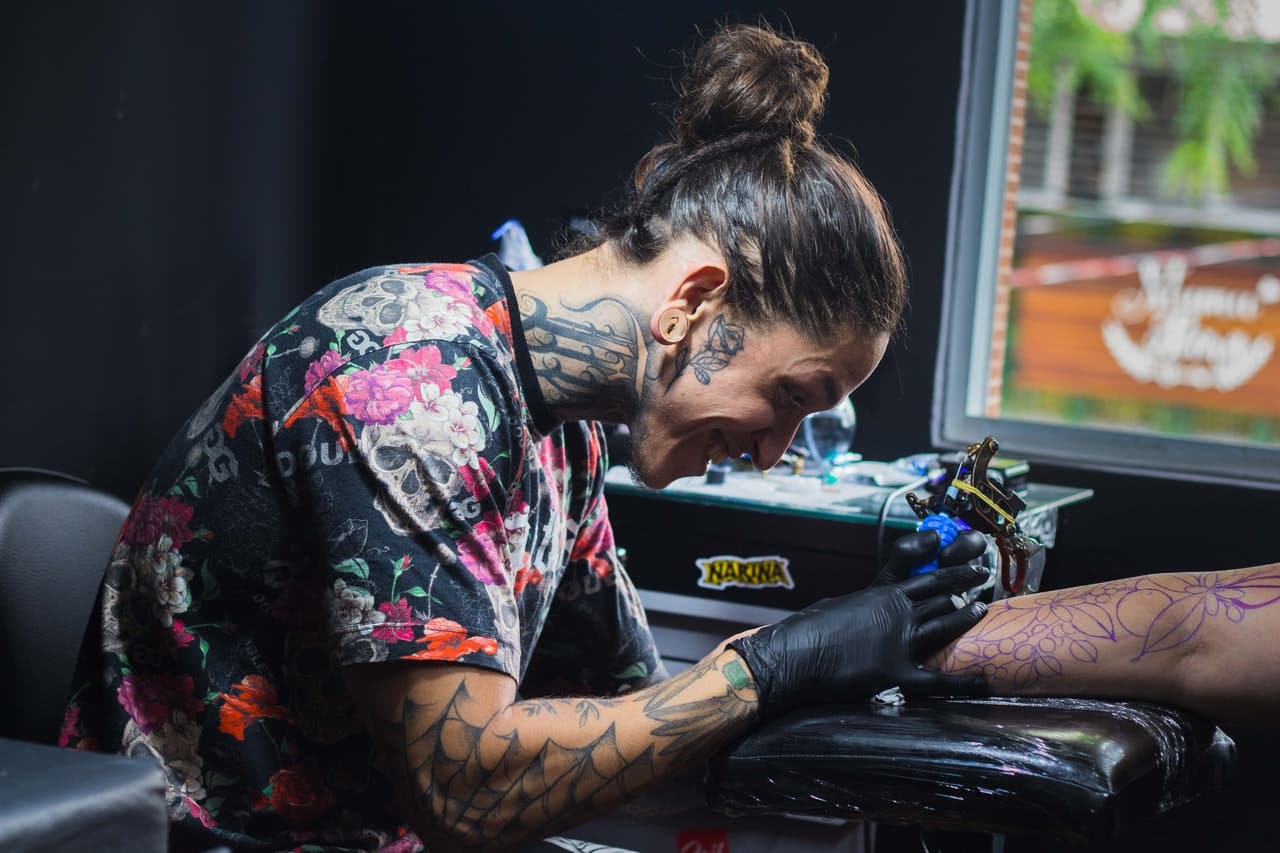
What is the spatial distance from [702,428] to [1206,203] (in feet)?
7.31

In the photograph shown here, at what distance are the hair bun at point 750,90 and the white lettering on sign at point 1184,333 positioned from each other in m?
1.88

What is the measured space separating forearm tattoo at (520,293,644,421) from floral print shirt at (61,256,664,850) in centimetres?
2

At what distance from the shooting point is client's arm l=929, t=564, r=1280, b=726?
45.6 inches

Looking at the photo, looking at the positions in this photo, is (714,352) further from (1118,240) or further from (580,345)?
(1118,240)

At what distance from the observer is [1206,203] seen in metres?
3.07

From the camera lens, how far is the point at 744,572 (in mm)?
2191

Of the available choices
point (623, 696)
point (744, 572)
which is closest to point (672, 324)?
point (623, 696)

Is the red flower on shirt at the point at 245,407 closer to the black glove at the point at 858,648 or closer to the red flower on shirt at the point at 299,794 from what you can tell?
the red flower on shirt at the point at 299,794

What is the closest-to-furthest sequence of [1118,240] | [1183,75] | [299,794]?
[299,794]
[1183,75]
[1118,240]

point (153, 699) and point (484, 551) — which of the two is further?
point (153, 699)

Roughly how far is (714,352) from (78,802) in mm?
786

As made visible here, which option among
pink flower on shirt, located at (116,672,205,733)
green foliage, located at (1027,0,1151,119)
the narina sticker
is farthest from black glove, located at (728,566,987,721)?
green foliage, located at (1027,0,1151,119)

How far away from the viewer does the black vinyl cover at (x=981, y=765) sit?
1.00m

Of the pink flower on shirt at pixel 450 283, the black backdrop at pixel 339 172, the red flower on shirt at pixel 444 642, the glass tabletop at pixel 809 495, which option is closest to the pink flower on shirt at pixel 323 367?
the pink flower on shirt at pixel 450 283
